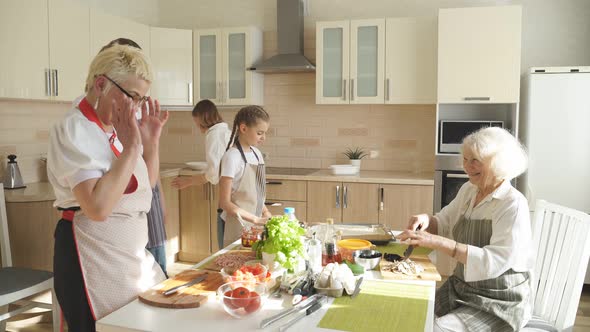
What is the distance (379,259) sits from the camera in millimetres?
1916

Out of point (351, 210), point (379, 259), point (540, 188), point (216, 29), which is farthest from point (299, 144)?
point (379, 259)

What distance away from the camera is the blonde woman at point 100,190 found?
1428mm

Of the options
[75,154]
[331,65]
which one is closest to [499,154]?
[75,154]

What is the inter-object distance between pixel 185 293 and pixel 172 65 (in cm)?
342

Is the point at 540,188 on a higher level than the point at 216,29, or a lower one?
lower

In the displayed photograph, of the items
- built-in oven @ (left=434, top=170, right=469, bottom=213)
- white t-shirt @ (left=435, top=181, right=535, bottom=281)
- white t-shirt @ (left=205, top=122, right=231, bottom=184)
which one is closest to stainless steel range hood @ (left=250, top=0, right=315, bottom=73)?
white t-shirt @ (left=205, top=122, right=231, bottom=184)

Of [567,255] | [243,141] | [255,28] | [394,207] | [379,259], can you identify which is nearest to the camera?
[379,259]

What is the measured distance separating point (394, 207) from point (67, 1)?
289cm

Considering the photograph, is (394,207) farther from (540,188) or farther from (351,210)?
(540,188)

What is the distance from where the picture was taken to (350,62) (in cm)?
428

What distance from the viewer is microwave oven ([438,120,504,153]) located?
4.05 metres

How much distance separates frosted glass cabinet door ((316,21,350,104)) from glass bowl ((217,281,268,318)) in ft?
9.86

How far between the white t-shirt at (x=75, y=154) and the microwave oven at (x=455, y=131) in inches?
123

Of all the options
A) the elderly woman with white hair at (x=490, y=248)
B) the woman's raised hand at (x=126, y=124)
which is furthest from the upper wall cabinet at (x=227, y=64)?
the woman's raised hand at (x=126, y=124)
